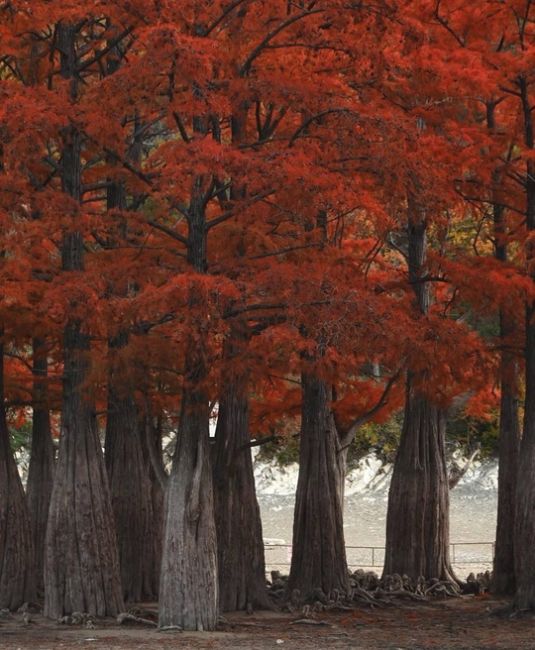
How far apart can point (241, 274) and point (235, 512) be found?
5.52 metres

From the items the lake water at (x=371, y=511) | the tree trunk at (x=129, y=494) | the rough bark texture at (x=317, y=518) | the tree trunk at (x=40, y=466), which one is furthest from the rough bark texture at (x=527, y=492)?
the lake water at (x=371, y=511)

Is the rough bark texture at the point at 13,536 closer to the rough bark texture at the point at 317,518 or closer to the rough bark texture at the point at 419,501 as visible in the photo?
the rough bark texture at the point at 317,518

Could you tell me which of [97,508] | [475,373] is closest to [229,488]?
[97,508]

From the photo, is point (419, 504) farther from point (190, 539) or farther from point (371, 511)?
point (371, 511)

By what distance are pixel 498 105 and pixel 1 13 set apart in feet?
34.6

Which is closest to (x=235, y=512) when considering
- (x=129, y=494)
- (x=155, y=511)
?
(x=129, y=494)

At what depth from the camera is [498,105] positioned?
2733cm

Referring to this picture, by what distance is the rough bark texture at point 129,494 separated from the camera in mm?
25578

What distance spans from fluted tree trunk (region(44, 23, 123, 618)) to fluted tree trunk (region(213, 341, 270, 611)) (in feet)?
6.98

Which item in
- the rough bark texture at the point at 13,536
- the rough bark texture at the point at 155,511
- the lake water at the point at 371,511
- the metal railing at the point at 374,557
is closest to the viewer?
the rough bark texture at the point at 13,536

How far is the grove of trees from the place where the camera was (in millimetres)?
19484

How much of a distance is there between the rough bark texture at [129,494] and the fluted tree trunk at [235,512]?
7.80 ft

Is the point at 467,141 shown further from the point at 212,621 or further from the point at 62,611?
the point at 62,611

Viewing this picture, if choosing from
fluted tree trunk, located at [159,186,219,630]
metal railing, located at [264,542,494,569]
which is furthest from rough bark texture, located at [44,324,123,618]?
metal railing, located at [264,542,494,569]
